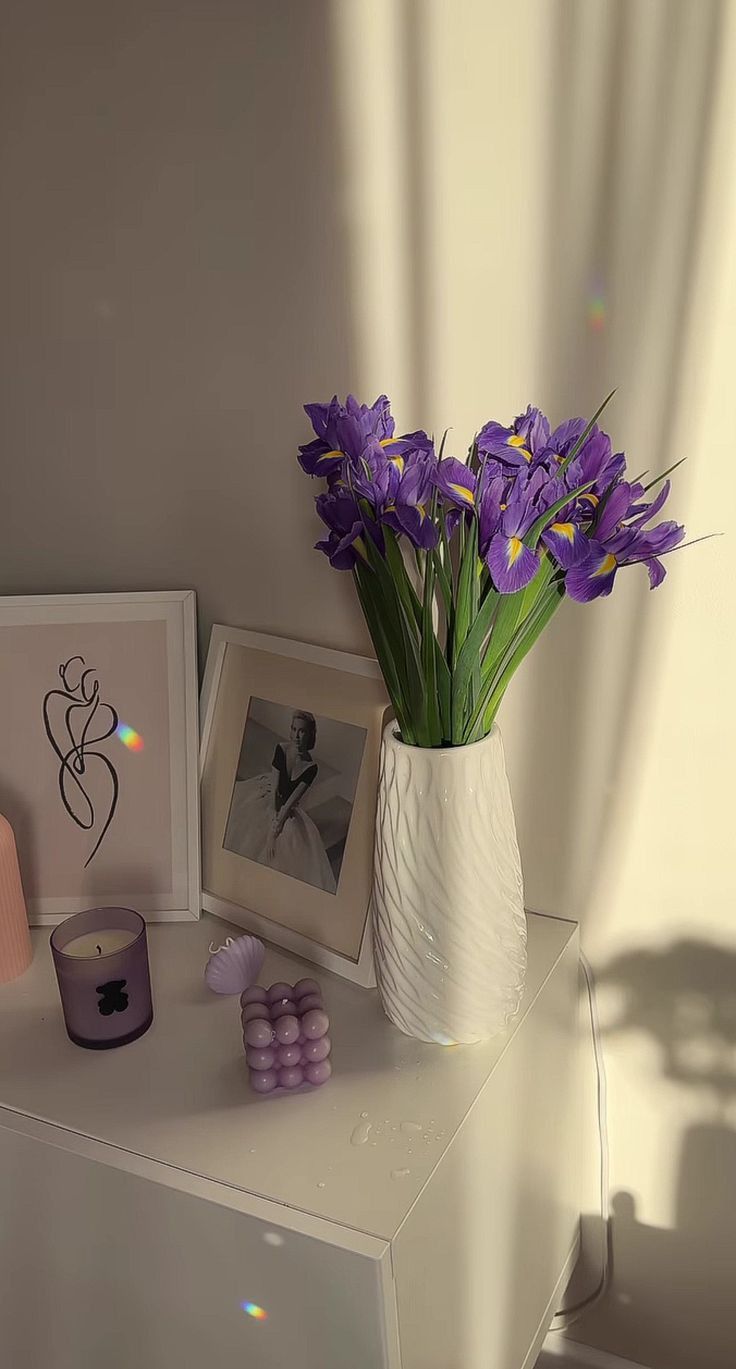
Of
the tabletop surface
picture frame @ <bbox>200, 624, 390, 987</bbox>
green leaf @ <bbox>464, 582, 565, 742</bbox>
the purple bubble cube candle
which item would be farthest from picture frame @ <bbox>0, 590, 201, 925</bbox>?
green leaf @ <bbox>464, 582, 565, 742</bbox>

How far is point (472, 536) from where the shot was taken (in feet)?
2.66

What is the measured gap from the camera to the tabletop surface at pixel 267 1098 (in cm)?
83

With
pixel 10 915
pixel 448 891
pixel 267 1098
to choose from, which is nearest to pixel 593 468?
pixel 448 891

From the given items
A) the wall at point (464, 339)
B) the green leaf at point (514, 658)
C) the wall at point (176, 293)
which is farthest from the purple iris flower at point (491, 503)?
the wall at point (176, 293)

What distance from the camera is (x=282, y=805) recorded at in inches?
44.7

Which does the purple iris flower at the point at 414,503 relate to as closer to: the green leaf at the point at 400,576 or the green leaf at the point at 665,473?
the green leaf at the point at 400,576

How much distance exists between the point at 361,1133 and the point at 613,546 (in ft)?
1.63

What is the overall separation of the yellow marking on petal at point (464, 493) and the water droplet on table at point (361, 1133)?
50cm

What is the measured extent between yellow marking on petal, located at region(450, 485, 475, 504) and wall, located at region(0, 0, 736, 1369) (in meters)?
0.21

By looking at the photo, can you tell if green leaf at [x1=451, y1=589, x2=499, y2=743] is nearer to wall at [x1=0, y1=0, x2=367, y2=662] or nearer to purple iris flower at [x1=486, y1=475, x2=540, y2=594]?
purple iris flower at [x1=486, y1=475, x2=540, y2=594]

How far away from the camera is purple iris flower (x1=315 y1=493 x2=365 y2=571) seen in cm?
86

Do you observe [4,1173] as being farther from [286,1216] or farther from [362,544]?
[362,544]

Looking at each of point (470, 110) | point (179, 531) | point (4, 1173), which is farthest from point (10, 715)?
point (470, 110)

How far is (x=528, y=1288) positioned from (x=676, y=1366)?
0.30 metres
